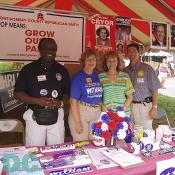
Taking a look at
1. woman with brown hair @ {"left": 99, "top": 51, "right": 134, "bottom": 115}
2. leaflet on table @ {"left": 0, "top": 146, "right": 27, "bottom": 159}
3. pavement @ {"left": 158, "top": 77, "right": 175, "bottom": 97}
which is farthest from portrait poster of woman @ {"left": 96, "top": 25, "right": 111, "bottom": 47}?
pavement @ {"left": 158, "top": 77, "right": 175, "bottom": 97}

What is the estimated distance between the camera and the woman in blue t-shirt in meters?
2.78

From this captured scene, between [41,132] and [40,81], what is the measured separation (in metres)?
0.47

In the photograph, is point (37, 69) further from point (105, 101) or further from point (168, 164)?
point (168, 164)

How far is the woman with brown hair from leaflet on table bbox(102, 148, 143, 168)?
0.81 m

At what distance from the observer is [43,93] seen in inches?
105

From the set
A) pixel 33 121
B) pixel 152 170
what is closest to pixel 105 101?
pixel 33 121

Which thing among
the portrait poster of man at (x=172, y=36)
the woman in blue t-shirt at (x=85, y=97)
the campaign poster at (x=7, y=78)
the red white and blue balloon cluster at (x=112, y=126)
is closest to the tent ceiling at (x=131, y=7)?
the portrait poster of man at (x=172, y=36)

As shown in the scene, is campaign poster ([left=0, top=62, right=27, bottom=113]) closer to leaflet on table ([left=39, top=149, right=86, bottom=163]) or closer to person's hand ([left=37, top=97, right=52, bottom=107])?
person's hand ([left=37, top=97, right=52, bottom=107])

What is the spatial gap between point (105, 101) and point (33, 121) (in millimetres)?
712

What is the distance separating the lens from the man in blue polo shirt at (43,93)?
2.65 meters

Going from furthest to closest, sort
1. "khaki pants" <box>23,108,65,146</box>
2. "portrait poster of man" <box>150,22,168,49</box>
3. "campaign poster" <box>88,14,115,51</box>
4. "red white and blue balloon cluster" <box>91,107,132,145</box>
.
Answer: "portrait poster of man" <box>150,22,168,49</box> < "campaign poster" <box>88,14,115,51</box> < "khaki pants" <box>23,108,65,146</box> < "red white and blue balloon cluster" <box>91,107,132,145</box>

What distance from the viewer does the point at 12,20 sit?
3383 millimetres

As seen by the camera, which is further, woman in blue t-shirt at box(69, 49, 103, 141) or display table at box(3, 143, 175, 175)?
woman in blue t-shirt at box(69, 49, 103, 141)

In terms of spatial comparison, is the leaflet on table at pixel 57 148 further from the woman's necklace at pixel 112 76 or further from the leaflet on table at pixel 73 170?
the woman's necklace at pixel 112 76
